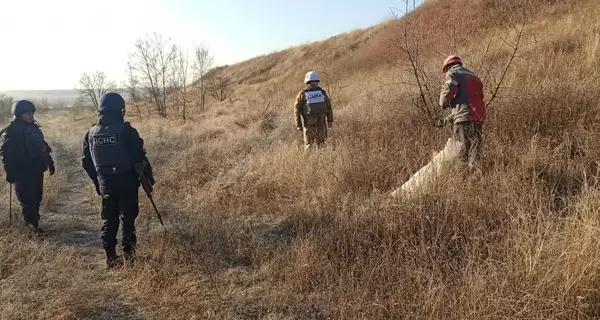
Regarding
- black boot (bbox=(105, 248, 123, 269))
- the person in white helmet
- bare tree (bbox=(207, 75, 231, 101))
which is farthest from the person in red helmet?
bare tree (bbox=(207, 75, 231, 101))

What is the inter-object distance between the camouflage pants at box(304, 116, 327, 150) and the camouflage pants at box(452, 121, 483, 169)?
A: 2914 mm

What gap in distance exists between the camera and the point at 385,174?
16.5 ft

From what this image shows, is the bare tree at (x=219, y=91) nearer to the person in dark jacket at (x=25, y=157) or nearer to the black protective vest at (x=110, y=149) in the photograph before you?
the person in dark jacket at (x=25, y=157)

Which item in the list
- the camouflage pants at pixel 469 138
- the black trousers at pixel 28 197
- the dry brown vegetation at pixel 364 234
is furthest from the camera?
the black trousers at pixel 28 197

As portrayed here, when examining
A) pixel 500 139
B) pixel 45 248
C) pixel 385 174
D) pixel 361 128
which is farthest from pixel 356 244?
pixel 361 128

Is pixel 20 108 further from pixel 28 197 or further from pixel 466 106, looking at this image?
pixel 466 106

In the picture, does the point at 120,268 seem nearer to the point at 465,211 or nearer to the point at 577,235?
the point at 465,211

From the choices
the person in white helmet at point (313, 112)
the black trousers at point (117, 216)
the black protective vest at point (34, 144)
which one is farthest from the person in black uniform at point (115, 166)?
the person in white helmet at point (313, 112)

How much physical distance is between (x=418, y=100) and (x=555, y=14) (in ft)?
27.5

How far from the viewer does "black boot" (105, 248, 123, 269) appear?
13.0 feet

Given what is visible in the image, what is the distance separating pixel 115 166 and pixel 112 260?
3.18 feet

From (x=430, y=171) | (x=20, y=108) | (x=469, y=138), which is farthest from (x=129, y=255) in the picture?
(x=469, y=138)

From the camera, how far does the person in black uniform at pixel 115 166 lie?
3.93 meters

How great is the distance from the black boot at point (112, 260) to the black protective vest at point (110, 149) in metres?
0.82
